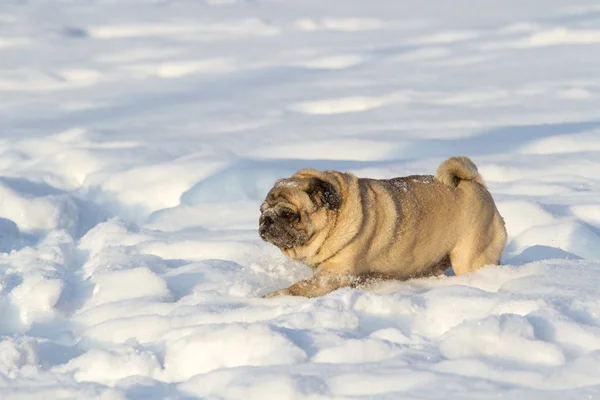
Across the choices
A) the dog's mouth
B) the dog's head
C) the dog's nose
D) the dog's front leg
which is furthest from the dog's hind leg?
the dog's nose

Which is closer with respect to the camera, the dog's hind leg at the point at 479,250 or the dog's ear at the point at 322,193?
the dog's ear at the point at 322,193

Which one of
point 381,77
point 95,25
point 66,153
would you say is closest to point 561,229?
point 66,153

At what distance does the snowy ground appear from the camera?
3.03 metres

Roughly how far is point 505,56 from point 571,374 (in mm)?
10054

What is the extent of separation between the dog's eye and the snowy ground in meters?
0.40

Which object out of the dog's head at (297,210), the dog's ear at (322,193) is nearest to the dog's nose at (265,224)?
the dog's head at (297,210)

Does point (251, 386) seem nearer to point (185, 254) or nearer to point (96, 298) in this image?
point (96, 298)

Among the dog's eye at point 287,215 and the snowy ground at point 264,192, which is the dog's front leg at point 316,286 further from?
the dog's eye at point 287,215

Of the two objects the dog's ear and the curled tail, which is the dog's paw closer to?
the dog's ear

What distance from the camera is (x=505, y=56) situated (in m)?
12.4

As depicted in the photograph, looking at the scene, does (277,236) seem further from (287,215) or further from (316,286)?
(316,286)

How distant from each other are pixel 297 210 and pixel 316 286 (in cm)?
36

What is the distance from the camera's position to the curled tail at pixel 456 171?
438 centimetres

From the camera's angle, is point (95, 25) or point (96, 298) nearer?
point (96, 298)
